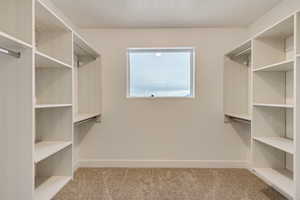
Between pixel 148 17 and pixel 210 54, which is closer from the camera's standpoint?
pixel 148 17

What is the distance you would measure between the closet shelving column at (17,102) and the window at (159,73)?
7.11 ft

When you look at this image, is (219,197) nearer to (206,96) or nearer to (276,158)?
(276,158)

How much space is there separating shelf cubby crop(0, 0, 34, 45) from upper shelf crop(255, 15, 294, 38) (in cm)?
193

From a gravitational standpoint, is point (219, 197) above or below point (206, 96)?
below

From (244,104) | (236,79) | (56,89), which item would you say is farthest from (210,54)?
(56,89)

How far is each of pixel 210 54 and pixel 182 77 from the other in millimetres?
549

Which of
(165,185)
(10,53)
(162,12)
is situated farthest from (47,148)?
(162,12)

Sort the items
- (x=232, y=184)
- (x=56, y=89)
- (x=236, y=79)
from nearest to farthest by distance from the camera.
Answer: (x=56, y=89), (x=232, y=184), (x=236, y=79)

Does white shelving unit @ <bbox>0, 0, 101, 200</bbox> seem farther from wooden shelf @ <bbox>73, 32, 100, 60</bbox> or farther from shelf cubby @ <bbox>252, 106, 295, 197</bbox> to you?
shelf cubby @ <bbox>252, 106, 295, 197</bbox>

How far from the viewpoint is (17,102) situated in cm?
155

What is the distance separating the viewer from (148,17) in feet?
10.3

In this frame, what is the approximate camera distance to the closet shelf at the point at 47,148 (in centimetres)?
177

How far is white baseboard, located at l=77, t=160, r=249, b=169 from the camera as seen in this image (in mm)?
3520

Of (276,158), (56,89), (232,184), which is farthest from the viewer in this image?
(232,184)
